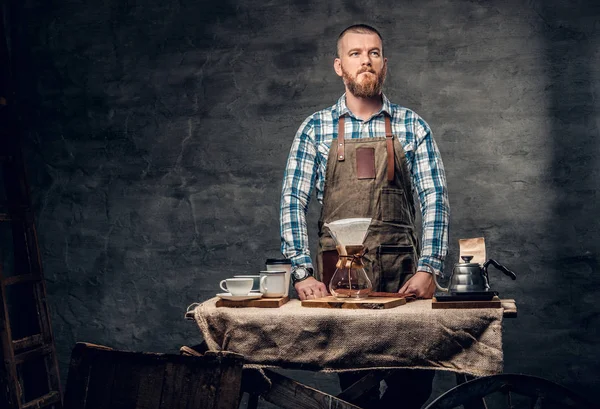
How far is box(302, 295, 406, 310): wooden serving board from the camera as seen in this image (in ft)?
7.67

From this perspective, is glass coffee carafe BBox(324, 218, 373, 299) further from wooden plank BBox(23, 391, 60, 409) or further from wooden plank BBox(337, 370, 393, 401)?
wooden plank BBox(23, 391, 60, 409)

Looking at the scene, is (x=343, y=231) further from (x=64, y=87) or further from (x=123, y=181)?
(x=64, y=87)

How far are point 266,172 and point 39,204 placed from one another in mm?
1485

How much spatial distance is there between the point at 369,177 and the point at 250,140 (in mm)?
1251

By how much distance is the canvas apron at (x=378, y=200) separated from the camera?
3086 mm

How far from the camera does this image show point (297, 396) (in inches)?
92.4

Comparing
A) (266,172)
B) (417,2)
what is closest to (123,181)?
(266,172)

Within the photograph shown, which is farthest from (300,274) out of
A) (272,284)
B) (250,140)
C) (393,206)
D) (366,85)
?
(250,140)

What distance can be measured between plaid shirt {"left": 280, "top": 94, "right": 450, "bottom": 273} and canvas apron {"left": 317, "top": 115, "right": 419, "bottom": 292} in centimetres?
5

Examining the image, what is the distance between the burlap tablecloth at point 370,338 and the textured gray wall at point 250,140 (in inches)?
70.8

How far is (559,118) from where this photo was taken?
Result: 3.91m

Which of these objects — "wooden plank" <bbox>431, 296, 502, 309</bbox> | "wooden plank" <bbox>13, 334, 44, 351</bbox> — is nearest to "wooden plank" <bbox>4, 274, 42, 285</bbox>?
"wooden plank" <bbox>13, 334, 44, 351</bbox>

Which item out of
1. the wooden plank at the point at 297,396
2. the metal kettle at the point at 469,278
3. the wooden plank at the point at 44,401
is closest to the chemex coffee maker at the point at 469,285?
the metal kettle at the point at 469,278

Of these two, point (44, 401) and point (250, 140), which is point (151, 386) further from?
point (250, 140)
